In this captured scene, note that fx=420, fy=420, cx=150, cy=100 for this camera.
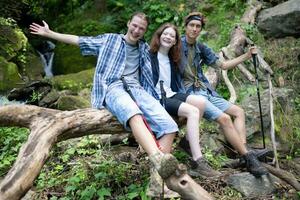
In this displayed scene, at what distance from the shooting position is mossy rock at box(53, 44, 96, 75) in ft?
35.8

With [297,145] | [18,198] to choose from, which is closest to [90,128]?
[18,198]

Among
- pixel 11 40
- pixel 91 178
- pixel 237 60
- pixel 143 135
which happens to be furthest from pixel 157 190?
pixel 11 40

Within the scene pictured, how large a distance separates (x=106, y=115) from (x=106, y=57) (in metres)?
0.61

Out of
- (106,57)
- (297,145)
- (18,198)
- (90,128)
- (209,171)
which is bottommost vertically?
(297,145)

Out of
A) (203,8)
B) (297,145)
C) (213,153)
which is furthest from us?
(203,8)

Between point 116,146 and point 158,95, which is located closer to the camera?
point 158,95

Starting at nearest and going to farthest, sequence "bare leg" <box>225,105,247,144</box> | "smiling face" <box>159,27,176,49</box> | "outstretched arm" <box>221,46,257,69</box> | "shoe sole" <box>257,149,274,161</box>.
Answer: "smiling face" <box>159,27,176,49</box>, "bare leg" <box>225,105,247,144</box>, "shoe sole" <box>257,149,274,161</box>, "outstretched arm" <box>221,46,257,69</box>

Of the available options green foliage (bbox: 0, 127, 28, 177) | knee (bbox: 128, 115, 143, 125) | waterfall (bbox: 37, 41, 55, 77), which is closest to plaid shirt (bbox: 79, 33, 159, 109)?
knee (bbox: 128, 115, 143, 125)

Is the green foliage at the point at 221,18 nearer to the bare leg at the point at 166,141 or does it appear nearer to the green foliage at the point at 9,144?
the green foliage at the point at 9,144

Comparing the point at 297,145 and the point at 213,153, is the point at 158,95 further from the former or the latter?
the point at 297,145

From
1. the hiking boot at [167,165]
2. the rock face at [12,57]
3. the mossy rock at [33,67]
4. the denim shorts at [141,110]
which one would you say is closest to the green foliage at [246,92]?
the denim shorts at [141,110]

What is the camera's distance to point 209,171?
4328mm

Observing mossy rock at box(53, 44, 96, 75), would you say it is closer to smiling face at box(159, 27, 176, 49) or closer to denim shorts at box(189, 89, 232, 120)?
denim shorts at box(189, 89, 232, 120)

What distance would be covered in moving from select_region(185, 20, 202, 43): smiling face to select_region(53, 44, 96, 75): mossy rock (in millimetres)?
Result: 6360
